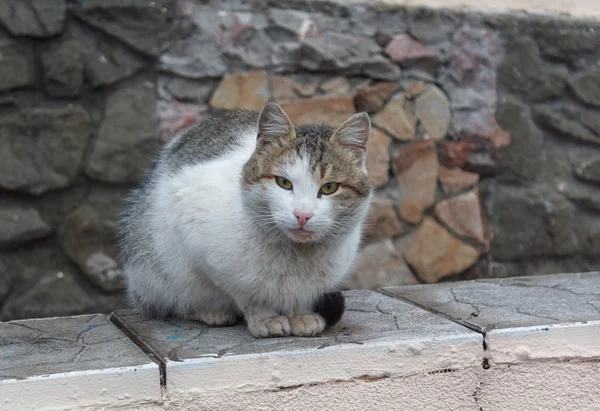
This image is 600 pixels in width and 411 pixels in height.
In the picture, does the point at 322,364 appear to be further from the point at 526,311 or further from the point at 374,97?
the point at 374,97

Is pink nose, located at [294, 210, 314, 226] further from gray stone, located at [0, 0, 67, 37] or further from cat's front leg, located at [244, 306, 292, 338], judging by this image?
gray stone, located at [0, 0, 67, 37]

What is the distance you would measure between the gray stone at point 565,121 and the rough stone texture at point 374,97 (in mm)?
951

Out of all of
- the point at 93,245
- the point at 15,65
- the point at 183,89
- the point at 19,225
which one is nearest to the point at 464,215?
the point at 183,89

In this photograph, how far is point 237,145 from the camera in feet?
8.56

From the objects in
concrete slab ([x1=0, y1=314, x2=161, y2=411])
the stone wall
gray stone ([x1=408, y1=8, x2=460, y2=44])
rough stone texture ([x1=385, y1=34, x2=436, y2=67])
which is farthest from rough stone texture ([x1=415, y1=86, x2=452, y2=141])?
concrete slab ([x1=0, y1=314, x2=161, y2=411])

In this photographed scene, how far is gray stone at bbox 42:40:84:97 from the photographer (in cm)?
371

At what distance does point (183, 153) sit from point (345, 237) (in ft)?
2.33

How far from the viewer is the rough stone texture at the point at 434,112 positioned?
14.0 feet

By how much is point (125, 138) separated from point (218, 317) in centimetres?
156

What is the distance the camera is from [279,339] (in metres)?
2.37

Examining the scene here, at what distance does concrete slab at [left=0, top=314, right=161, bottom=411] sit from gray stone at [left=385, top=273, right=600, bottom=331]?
3.50 ft

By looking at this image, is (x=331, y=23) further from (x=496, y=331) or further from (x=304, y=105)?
(x=496, y=331)

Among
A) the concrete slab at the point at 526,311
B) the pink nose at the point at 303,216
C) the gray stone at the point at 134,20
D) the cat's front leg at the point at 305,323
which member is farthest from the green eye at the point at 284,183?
the gray stone at the point at 134,20

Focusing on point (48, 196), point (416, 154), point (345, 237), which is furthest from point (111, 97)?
point (345, 237)
